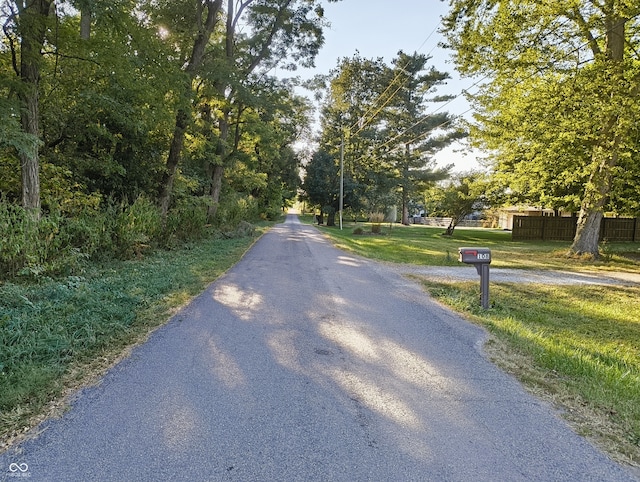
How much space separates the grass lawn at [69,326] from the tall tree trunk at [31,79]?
173cm

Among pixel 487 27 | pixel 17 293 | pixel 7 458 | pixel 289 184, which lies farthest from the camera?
pixel 289 184

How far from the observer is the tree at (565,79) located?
973cm

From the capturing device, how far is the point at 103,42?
23.6 feet

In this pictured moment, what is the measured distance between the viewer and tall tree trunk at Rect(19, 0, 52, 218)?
20.3 feet

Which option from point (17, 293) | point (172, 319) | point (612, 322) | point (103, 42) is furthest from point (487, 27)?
point (17, 293)

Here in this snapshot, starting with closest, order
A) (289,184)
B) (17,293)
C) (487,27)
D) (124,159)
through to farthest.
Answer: (17,293), (124,159), (487,27), (289,184)

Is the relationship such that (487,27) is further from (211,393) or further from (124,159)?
(211,393)

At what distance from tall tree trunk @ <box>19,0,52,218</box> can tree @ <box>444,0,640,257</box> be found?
1081cm

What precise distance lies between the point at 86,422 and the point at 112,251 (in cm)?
644

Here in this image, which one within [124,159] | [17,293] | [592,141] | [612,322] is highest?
[592,141]

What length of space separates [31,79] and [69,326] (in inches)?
216

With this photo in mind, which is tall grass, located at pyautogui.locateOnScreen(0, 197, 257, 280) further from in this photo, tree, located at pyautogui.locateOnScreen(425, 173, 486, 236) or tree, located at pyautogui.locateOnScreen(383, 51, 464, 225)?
tree, located at pyautogui.locateOnScreen(383, 51, 464, 225)

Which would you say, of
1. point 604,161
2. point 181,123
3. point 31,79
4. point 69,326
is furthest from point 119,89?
point 604,161

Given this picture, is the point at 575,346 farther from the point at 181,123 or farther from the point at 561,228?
the point at 561,228
